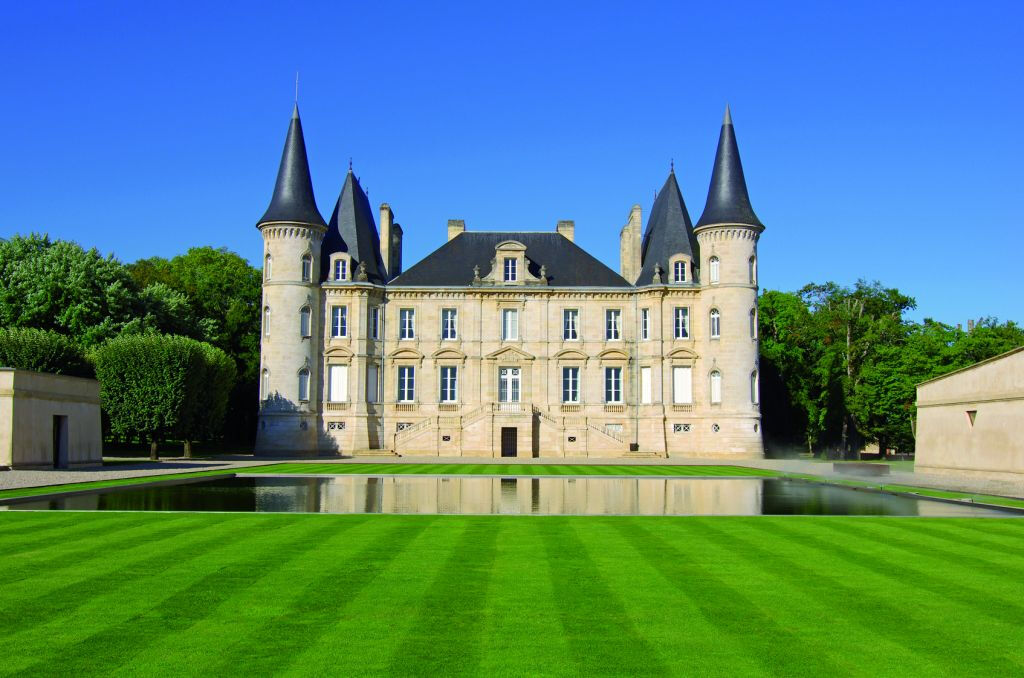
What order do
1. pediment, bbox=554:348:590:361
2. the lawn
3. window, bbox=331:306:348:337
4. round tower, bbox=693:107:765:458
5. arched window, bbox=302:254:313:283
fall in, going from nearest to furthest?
the lawn
round tower, bbox=693:107:765:458
arched window, bbox=302:254:313:283
window, bbox=331:306:348:337
pediment, bbox=554:348:590:361

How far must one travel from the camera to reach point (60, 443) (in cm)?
3881

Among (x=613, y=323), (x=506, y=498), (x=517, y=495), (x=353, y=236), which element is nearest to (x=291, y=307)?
(x=353, y=236)

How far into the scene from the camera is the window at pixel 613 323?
198 ft

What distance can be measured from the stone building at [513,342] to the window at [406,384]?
10 cm

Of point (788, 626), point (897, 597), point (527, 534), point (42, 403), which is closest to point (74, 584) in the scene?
point (527, 534)

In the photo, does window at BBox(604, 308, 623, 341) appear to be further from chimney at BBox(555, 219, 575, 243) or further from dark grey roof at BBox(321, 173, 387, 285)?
dark grey roof at BBox(321, 173, 387, 285)

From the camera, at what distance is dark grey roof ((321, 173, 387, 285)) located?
60500mm

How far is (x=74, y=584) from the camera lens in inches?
454

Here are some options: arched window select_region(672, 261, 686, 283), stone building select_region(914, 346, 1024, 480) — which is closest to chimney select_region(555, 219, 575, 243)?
arched window select_region(672, 261, 686, 283)

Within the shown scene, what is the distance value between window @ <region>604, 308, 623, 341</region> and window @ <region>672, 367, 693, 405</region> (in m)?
4.43

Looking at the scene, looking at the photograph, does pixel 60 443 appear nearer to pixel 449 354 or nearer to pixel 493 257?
pixel 449 354

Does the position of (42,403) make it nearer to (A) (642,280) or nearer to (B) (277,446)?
(B) (277,446)

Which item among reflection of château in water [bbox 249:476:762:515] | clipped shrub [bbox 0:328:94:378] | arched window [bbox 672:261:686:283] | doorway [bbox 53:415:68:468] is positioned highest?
arched window [bbox 672:261:686:283]

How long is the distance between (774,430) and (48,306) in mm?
47787
